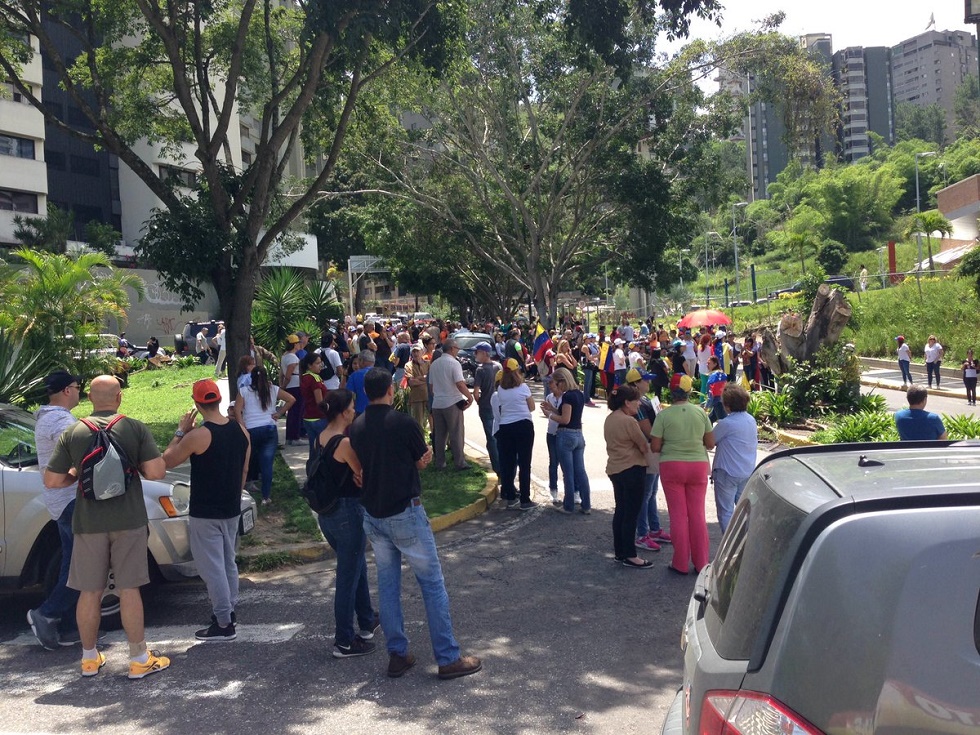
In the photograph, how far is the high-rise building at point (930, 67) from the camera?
160m

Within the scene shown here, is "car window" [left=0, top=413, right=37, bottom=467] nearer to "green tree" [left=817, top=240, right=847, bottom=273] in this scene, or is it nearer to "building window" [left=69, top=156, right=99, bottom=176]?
"building window" [left=69, top=156, right=99, bottom=176]

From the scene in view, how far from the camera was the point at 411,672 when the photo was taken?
5.73 m

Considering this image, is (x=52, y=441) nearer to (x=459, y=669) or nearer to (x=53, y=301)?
(x=459, y=669)

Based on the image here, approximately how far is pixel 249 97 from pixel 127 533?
13142 mm

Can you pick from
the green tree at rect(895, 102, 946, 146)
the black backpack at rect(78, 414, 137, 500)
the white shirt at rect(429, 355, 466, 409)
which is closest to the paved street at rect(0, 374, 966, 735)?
the black backpack at rect(78, 414, 137, 500)

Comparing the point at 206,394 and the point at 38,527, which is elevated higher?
the point at 206,394

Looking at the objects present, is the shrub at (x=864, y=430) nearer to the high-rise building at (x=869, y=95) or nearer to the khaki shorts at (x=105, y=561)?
the khaki shorts at (x=105, y=561)

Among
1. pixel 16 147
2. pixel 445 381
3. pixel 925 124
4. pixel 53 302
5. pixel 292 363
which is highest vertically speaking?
pixel 925 124

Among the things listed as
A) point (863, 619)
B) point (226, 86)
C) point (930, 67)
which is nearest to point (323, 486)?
point (863, 619)

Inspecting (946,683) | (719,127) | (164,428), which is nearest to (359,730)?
(946,683)

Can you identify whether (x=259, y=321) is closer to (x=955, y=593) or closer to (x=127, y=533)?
(x=127, y=533)

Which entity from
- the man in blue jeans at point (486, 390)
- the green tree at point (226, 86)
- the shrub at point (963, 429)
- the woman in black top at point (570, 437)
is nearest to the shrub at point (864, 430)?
the shrub at point (963, 429)

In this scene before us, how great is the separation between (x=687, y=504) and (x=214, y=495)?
3.62 meters

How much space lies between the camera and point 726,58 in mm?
27281
